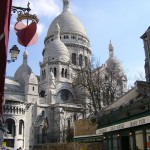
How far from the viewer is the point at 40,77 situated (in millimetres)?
72938

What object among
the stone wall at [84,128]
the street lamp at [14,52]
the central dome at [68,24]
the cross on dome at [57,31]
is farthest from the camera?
the central dome at [68,24]

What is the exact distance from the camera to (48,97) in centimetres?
6594

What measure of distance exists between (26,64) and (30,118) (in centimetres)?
1966

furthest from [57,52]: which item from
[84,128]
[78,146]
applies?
[84,128]

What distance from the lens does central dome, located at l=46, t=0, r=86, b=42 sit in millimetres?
84281

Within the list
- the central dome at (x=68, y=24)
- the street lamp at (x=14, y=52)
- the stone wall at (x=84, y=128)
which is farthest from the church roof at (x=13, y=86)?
the street lamp at (x=14, y=52)

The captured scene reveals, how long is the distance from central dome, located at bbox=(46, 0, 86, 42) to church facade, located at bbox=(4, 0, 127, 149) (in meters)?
1.63

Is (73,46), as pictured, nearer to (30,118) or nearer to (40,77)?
(40,77)

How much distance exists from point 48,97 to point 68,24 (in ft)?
92.6

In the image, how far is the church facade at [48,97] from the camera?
2274 inches

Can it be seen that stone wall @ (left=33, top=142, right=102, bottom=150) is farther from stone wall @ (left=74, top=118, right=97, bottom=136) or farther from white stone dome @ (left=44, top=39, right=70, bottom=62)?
white stone dome @ (left=44, top=39, right=70, bottom=62)

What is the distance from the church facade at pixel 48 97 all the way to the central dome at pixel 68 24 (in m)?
1.63

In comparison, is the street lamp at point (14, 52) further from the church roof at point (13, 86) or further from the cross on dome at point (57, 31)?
the cross on dome at point (57, 31)

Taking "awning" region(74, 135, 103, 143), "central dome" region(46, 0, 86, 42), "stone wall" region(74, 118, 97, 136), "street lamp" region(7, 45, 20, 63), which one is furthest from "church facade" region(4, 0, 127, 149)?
"street lamp" region(7, 45, 20, 63)
